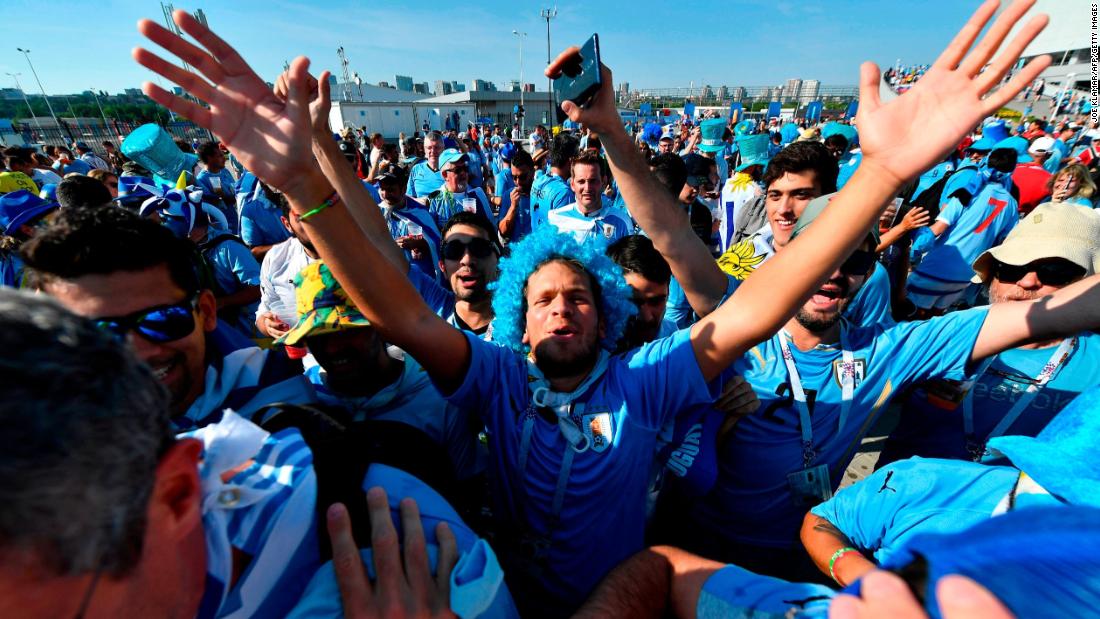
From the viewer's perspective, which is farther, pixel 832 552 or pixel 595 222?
pixel 595 222

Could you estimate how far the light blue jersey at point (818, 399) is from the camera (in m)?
1.97

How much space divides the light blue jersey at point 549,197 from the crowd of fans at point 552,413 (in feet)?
10.0

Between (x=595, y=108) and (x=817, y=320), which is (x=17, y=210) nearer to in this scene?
(x=595, y=108)

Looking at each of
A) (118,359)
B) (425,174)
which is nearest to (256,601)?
(118,359)

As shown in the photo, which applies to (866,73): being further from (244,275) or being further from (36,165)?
(36,165)

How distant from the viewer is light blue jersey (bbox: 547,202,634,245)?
492 cm

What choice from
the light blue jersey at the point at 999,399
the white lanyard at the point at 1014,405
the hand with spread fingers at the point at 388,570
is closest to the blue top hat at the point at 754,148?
the light blue jersey at the point at 999,399

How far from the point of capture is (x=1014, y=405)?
2.16m

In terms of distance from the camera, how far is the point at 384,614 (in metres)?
0.89

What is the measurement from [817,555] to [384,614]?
1517 mm

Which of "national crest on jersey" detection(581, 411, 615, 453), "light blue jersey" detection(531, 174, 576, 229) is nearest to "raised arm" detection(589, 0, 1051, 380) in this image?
"national crest on jersey" detection(581, 411, 615, 453)

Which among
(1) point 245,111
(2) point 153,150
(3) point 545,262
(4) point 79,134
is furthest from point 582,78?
(4) point 79,134

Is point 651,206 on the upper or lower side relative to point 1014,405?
upper

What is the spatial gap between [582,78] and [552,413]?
4.61ft
